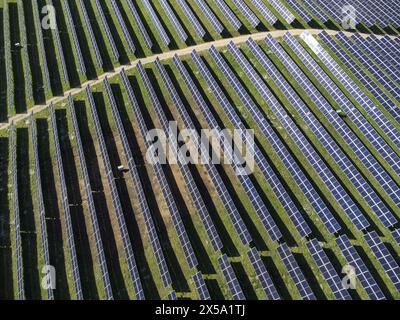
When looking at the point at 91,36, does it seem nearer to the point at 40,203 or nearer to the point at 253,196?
the point at 40,203

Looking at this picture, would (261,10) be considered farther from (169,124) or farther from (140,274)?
(140,274)

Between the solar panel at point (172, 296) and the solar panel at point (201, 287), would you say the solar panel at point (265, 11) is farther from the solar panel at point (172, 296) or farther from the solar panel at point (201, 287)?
the solar panel at point (172, 296)

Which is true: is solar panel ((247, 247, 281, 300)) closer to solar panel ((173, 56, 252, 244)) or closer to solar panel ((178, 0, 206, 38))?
solar panel ((173, 56, 252, 244))

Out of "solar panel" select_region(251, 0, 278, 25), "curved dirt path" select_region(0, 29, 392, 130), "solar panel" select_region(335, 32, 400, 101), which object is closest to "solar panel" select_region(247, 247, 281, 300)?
"solar panel" select_region(335, 32, 400, 101)

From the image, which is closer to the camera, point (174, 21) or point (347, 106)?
point (347, 106)

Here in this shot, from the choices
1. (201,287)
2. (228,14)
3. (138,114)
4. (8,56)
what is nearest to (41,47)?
(8,56)
